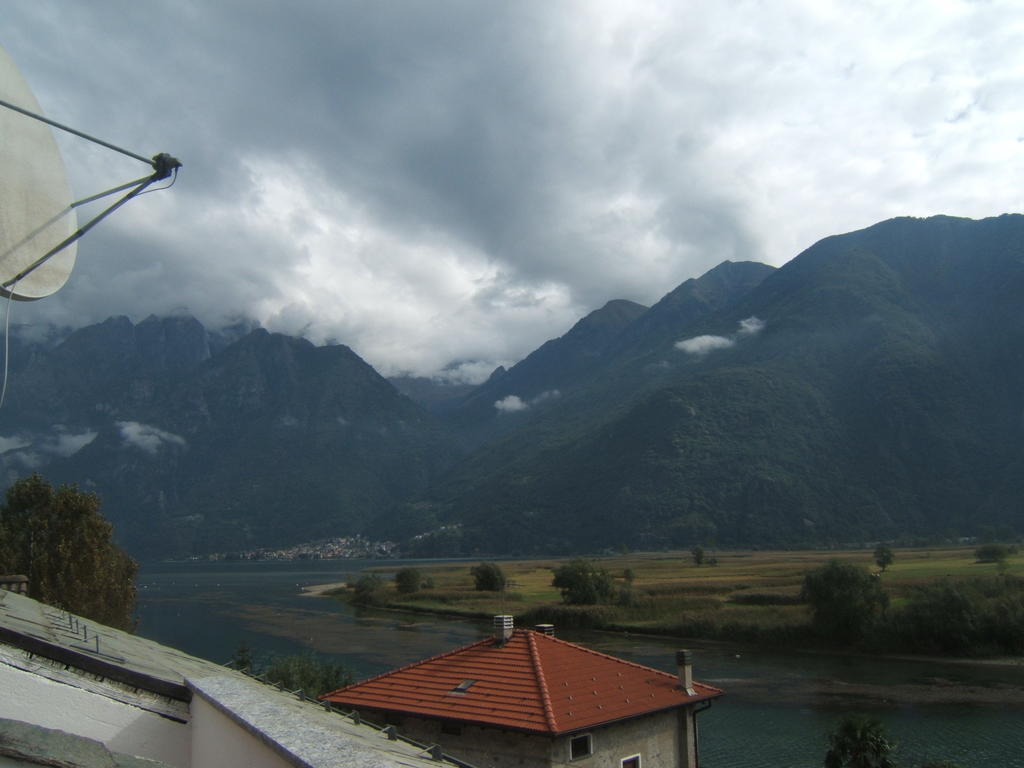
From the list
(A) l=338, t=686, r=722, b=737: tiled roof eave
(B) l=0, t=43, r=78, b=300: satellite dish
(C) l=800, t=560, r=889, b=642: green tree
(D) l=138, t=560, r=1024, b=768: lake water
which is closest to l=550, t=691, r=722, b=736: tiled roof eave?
(A) l=338, t=686, r=722, b=737: tiled roof eave

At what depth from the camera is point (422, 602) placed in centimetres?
8731

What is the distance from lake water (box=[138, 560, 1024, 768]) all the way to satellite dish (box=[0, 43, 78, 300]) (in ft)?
87.5

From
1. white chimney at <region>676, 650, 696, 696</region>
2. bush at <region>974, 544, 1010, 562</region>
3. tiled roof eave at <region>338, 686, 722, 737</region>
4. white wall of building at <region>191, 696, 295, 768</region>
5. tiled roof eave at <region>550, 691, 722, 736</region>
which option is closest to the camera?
white wall of building at <region>191, 696, 295, 768</region>

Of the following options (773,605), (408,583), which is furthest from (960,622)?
(408,583)

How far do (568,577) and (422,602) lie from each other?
21354mm

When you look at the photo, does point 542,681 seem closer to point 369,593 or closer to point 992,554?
point 369,593

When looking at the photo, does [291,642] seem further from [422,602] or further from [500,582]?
[500,582]

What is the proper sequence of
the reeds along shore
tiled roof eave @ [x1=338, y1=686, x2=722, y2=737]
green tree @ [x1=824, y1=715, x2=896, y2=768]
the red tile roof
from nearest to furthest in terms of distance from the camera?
tiled roof eave @ [x1=338, y1=686, x2=722, y2=737] < the red tile roof < green tree @ [x1=824, y1=715, x2=896, y2=768] < the reeds along shore

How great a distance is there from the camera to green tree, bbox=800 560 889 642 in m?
Result: 52.8

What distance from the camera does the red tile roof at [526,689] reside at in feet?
53.3

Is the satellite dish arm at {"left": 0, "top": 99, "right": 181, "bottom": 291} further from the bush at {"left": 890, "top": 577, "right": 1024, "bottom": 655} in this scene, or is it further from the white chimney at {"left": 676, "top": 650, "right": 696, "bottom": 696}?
the bush at {"left": 890, "top": 577, "right": 1024, "bottom": 655}

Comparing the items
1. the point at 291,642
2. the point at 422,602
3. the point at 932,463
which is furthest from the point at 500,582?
the point at 932,463

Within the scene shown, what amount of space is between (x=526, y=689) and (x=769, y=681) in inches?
1197

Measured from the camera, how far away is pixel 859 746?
72.9ft
